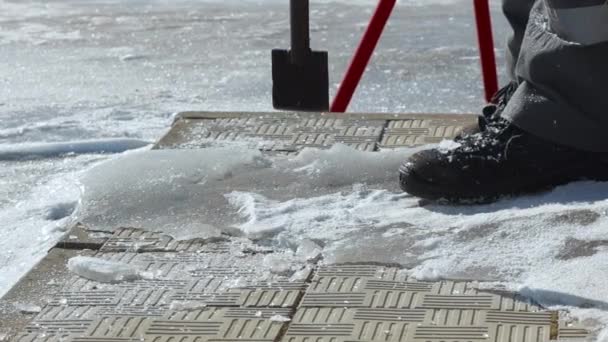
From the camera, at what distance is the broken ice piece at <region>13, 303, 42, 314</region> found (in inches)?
88.7

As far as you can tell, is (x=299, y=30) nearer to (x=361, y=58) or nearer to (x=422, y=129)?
(x=361, y=58)

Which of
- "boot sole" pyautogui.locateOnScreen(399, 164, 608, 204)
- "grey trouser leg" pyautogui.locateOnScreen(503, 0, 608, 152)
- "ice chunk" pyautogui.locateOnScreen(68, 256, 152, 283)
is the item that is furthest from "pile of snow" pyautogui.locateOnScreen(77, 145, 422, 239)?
"grey trouser leg" pyautogui.locateOnScreen(503, 0, 608, 152)

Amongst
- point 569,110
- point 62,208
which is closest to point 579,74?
point 569,110

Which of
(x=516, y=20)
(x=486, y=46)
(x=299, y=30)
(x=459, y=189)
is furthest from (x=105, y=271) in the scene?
(x=486, y=46)

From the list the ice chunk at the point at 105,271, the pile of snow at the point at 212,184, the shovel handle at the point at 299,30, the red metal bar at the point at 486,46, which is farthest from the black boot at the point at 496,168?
the red metal bar at the point at 486,46

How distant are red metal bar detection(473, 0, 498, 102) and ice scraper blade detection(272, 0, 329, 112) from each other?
54 centimetres

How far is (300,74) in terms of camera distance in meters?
3.92

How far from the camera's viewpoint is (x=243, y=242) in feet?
8.50

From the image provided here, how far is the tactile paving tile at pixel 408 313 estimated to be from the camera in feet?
6.78

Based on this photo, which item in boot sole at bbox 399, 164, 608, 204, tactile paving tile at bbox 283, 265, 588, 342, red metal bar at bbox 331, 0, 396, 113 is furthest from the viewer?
red metal bar at bbox 331, 0, 396, 113

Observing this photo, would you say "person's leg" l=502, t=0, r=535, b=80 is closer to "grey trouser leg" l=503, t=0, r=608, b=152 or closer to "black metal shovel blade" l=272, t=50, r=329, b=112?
"grey trouser leg" l=503, t=0, r=608, b=152

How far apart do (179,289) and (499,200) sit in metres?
0.79

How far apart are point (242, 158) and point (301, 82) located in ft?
2.66

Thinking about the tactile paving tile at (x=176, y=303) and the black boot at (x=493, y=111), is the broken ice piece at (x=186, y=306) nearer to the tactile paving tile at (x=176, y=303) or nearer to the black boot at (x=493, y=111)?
the tactile paving tile at (x=176, y=303)
